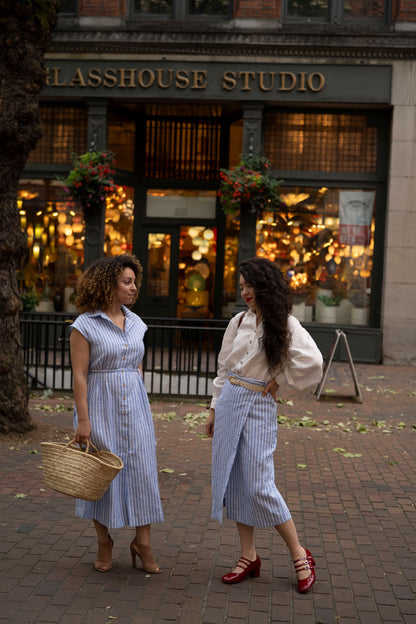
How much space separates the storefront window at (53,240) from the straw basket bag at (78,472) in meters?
11.9

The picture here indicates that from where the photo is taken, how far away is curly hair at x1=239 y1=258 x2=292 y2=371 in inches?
174

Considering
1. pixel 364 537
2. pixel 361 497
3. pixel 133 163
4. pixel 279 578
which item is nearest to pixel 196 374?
pixel 361 497

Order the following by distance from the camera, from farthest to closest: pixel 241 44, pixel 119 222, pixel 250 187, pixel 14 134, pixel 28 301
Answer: pixel 119 222, pixel 241 44, pixel 28 301, pixel 250 187, pixel 14 134

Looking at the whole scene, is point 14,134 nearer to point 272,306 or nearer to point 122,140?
point 272,306

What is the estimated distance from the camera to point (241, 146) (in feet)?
52.5

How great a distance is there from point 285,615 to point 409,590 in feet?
2.92

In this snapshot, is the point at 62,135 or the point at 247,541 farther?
the point at 62,135

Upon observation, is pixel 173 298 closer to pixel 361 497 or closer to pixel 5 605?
pixel 361 497

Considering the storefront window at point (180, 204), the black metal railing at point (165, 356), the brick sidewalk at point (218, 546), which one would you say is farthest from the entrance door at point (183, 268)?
the brick sidewalk at point (218, 546)

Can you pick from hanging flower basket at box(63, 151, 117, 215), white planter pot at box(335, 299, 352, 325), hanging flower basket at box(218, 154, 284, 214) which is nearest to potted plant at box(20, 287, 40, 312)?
hanging flower basket at box(63, 151, 117, 215)

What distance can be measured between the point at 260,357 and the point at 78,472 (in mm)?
1236

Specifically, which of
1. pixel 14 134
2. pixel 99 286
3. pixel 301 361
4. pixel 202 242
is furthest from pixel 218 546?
pixel 202 242

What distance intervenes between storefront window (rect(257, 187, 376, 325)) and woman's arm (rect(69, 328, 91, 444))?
1135cm

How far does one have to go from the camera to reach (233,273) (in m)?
16.4
